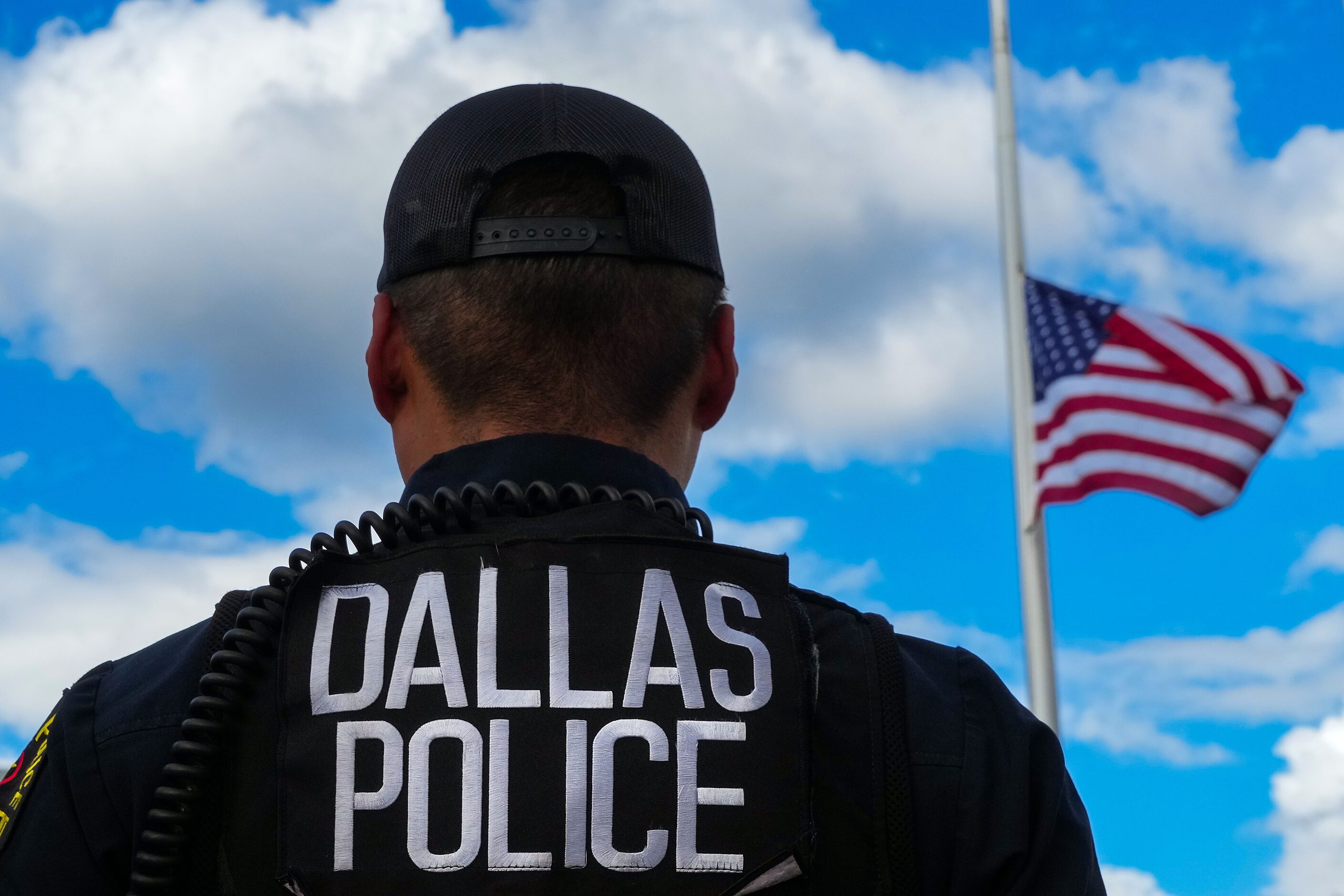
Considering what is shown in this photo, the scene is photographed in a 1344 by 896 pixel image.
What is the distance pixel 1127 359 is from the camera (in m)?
8.62

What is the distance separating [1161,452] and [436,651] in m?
7.36

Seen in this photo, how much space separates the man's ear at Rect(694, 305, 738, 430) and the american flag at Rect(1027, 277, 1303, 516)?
672cm

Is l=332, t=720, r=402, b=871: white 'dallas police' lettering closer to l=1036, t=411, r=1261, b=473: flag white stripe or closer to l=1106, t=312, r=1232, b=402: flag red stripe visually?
l=1036, t=411, r=1261, b=473: flag white stripe

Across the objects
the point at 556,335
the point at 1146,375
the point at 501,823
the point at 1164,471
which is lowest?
the point at 501,823

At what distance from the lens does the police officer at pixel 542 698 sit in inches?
68.4

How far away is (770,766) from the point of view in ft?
5.86

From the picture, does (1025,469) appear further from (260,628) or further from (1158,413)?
(260,628)

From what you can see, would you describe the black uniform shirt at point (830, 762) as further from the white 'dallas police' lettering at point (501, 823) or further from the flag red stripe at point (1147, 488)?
the flag red stripe at point (1147, 488)

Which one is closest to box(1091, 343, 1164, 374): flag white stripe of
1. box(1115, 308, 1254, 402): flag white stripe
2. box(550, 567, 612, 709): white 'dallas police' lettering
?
box(1115, 308, 1254, 402): flag white stripe

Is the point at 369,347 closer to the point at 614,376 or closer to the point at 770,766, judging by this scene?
the point at 614,376

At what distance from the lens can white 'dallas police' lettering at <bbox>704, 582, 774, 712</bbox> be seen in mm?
1815

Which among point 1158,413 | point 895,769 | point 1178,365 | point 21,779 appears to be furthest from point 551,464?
point 1178,365

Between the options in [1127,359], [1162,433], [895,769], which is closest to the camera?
[895,769]

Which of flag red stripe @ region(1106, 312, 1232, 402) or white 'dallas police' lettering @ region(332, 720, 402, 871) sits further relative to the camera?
flag red stripe @ region(1106, 312, 1232, 402)
